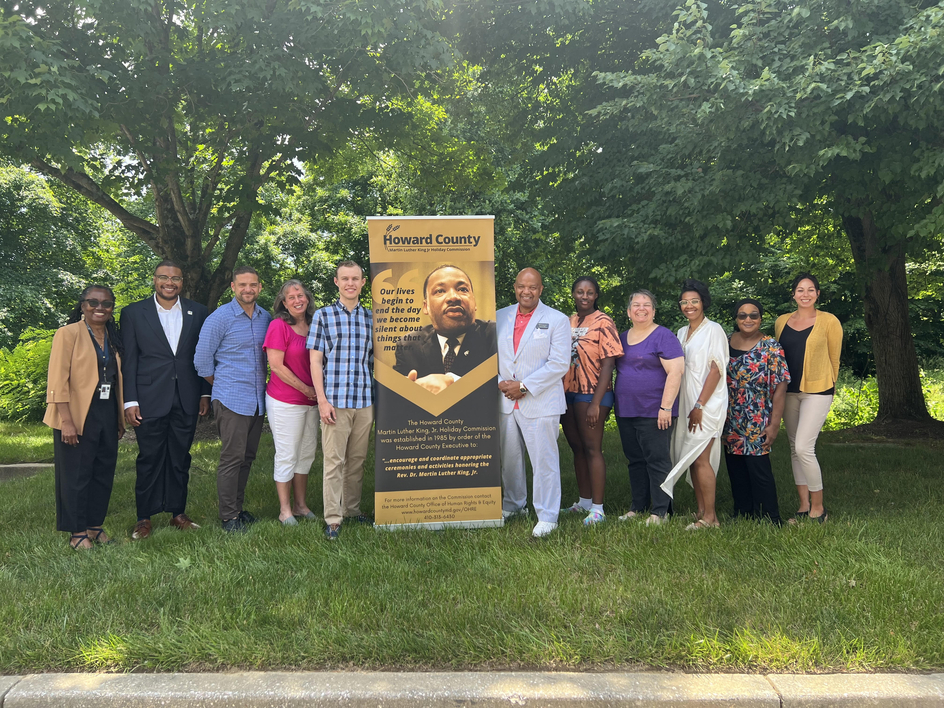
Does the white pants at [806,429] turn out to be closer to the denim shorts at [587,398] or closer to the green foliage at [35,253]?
the denim shorts at [587,398]

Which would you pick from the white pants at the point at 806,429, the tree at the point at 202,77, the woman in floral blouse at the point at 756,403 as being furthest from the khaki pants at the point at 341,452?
the tree at the point at 202,77

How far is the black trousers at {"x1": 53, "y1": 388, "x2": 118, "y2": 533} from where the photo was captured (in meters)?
4.56

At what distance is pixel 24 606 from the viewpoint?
3.52m

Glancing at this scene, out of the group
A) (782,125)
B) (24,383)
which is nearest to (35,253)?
(24,383)

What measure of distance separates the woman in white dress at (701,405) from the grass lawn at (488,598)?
11.1 inches

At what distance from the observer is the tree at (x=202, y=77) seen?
6.32m

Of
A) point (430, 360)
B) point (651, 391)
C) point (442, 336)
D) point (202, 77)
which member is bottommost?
point (651, 391)

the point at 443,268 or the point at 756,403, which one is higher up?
the point at 443,268

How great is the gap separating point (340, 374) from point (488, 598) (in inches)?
82.5

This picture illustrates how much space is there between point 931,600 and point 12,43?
801 cm

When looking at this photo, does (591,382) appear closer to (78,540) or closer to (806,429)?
(806,429)

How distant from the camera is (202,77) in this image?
7422mm

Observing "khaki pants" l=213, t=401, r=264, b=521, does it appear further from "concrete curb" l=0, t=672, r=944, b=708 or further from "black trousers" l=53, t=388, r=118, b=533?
"concrete curb" l=0, t=672, r=944, b=708

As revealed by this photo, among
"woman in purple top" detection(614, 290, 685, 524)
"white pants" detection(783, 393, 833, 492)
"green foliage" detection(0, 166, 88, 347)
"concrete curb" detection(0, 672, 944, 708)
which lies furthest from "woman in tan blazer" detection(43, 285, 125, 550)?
"green foliage" detection(0, 166, 88, 347)
